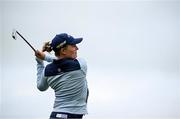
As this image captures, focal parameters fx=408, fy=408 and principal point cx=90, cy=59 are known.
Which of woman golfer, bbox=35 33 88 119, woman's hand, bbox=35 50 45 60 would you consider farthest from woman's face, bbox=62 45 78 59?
woman's hand, bbox=35 50 45 60

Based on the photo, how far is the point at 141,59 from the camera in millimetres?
4059

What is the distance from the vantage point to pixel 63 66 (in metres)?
1.88

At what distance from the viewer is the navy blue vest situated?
1882 mm

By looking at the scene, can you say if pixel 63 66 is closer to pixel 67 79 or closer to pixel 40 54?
pixel 67 79

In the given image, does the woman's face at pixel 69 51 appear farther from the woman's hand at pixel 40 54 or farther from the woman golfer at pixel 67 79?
the woman's hand at pixel 40 54

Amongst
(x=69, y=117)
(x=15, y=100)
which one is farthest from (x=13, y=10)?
(x=69, y=117)

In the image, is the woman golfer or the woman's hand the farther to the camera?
the woman's hand

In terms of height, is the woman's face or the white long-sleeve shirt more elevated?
the woman's face

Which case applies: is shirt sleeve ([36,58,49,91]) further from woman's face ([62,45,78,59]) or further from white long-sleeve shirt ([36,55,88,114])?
woman's face ([62,45,78,59])

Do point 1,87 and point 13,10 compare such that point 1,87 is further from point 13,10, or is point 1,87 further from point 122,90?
point 122,90

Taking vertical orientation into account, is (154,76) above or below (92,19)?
below

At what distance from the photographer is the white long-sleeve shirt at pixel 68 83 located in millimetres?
1864

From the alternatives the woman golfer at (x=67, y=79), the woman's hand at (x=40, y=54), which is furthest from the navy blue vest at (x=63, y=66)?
the woman's hand at (x=40, y=54)

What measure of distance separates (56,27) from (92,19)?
0.37m
